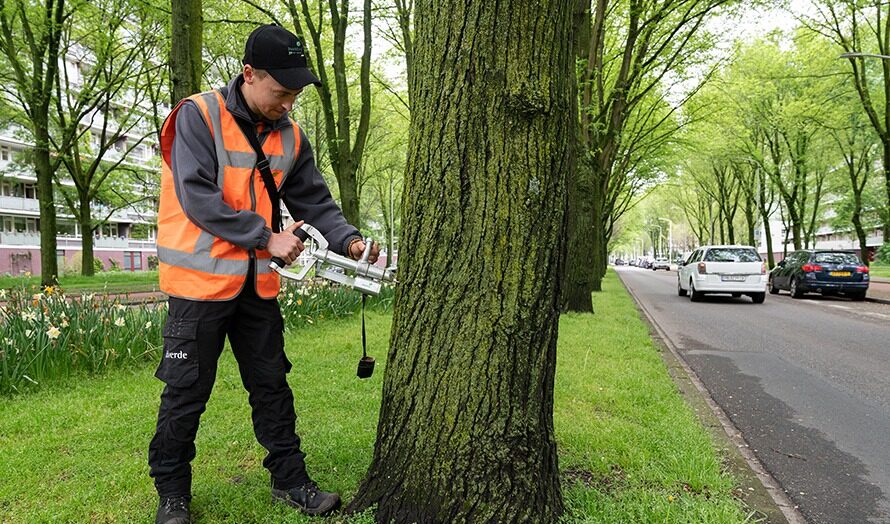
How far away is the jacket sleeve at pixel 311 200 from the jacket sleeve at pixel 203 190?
Answer: 1.48 ft

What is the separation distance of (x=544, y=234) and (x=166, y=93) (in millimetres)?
22140

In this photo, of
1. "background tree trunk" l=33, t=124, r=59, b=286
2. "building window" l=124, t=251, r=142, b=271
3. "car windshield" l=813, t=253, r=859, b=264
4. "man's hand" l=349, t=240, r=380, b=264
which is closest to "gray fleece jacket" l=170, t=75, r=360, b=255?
"man's hand" l=349, t=240, r=380, b=264

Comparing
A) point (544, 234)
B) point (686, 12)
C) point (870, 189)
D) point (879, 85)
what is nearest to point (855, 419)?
point (544, 234)

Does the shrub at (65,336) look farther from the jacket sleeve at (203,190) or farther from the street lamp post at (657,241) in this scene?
the street lamp post at (657,241)

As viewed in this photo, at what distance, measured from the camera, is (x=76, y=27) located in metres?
17.6

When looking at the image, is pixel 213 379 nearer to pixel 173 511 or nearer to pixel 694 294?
pixel 173 511

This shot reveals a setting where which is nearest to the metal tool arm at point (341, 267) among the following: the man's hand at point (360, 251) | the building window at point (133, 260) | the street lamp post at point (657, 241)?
the man's hand at point (360, 251)

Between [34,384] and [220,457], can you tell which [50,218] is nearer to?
[34,384]

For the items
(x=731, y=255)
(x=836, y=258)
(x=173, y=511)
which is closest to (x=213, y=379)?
(x=173, y=511)

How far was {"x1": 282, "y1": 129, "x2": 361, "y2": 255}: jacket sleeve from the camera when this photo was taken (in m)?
2.61

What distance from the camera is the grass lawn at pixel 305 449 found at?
2436 millimetres

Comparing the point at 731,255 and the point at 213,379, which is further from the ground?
the point at 731,255

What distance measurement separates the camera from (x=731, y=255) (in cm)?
1570

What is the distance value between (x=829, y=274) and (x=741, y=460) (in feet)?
54.1
